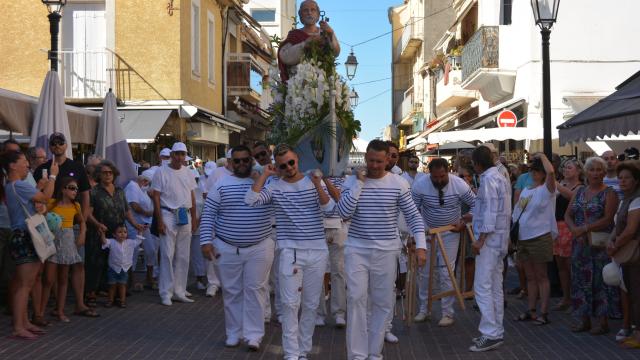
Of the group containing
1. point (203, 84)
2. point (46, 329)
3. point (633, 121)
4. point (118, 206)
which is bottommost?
point (46, 329)

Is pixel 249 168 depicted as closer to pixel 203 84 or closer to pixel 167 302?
pixel 167 302

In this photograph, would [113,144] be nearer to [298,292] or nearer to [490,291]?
[298,292]

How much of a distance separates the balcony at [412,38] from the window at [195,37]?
1088 inches

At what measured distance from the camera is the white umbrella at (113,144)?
13.8m

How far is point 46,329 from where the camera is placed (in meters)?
9.70

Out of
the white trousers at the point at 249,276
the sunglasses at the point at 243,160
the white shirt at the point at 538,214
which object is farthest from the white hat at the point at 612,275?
the sunglasses at the point at 243,160

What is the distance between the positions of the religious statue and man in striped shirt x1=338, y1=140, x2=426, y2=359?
64.2 inches

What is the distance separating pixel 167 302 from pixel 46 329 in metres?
2.16

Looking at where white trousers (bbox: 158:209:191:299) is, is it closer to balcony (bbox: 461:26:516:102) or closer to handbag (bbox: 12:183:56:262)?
handbag (bbox: 12:183:56:262)

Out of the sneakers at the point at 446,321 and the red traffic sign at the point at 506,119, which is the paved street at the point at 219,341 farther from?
the red traffic sign at the point at 506,119

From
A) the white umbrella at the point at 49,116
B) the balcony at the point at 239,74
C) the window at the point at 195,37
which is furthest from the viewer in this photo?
the balcony at the point at 239,74

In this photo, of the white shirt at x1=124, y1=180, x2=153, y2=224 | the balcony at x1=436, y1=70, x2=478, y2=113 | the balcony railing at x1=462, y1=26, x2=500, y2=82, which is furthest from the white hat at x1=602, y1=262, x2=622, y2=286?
the balcony at x1=436, y1=70, x2=478, y2=113

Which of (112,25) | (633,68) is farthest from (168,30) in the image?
(633,68)

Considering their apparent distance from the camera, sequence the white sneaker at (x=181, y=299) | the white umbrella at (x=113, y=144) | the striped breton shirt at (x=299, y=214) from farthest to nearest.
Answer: the white umbrella at (x=113, y=144) → the white sneaker at (x=181, y=299) → the striped breton shirt at (x=299, y=214)
